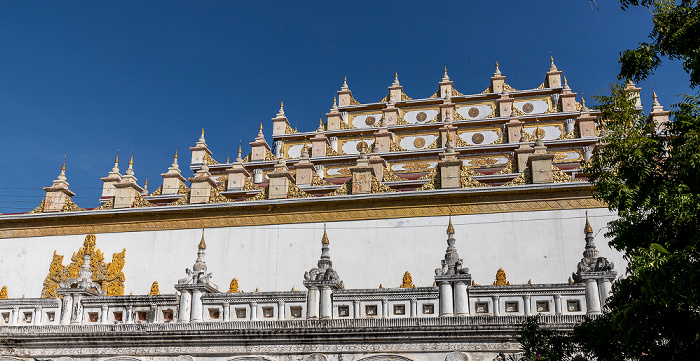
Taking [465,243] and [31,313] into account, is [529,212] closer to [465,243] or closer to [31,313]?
[465,243]

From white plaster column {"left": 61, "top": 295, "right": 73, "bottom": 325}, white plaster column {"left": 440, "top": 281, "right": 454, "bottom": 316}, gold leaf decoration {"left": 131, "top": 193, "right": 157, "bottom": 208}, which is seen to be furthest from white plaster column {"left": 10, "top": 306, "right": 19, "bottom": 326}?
white plaster column {"left": 440, "top": 281, "right": 454, "bottom": 316}

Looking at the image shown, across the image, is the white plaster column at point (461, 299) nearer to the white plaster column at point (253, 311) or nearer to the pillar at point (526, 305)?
the pillar at point (526, 305)

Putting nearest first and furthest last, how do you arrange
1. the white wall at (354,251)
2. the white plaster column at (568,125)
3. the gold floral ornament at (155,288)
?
1. the white wall at (354,251)
2. the gold floral ornament at (155,288)
3. the white plaster column at (568,125)

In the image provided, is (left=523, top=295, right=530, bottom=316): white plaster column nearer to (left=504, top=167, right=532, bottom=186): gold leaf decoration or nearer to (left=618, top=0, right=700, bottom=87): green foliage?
Answer: (left=618, top=0, right=700, bottom=87): green foliage

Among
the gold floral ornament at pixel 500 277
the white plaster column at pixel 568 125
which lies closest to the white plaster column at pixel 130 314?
the gold floral ornament at pixel 500 277

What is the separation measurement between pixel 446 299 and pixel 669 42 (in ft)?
22.4

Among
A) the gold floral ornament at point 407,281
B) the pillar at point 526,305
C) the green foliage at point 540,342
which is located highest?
the gold floral ornament at point 407,281

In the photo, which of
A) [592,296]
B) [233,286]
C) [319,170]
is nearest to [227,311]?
[233,286]

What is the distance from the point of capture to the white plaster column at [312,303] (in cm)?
1539

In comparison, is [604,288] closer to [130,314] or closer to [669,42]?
[669,42]

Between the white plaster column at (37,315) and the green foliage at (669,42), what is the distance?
14.2 meters

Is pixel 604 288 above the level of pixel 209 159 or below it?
below

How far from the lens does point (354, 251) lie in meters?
23.8

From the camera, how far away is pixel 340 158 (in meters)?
36.1
